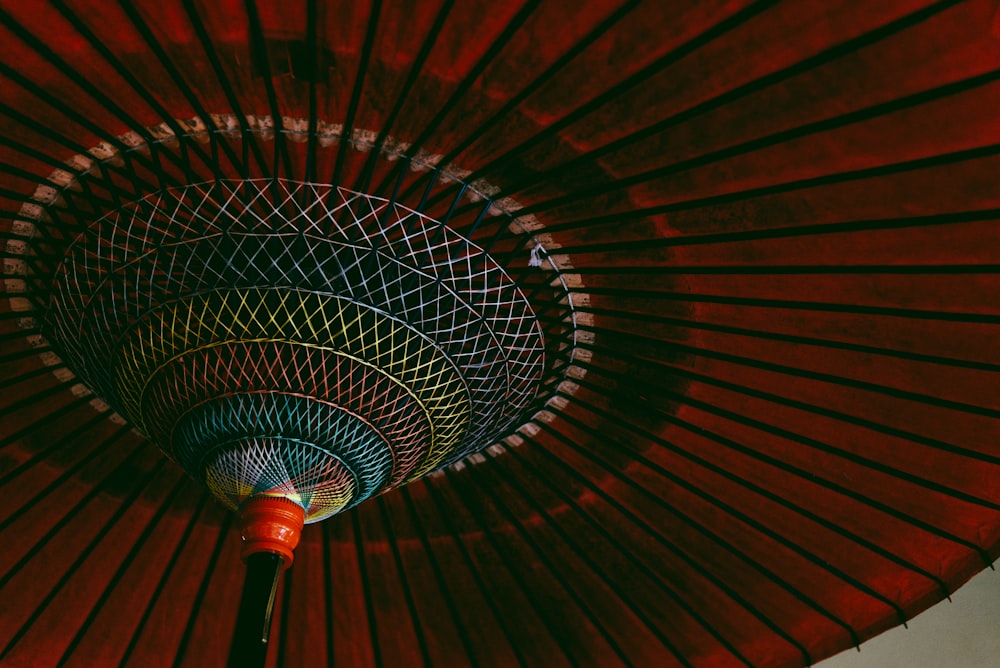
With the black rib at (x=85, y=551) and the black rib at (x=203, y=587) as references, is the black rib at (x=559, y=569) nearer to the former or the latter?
the black rib at (x=203, y=587)

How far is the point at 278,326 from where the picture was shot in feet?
6.06

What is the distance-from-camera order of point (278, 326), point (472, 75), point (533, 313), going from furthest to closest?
point (533, 313)
point (278, 326)
point (472, 75)

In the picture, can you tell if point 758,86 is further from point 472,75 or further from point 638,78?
point 472,75

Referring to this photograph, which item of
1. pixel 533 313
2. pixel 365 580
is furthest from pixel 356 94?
pixel 365 580

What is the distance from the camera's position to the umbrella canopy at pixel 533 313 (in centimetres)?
165

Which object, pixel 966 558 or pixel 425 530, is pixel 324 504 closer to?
pixel 425 530

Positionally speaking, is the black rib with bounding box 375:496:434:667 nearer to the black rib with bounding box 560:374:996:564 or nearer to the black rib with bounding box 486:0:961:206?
the black rib with bounding box 560:374:996:564

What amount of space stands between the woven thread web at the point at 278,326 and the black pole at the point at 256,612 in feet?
0.63

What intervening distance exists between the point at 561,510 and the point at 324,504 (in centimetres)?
94

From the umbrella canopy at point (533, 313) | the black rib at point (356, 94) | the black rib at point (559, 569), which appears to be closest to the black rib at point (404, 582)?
the umbrella canopy at point (533, 313)

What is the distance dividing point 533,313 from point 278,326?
72 centimetres

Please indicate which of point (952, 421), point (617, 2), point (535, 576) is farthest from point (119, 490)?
point (952, 421)

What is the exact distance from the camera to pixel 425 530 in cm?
286

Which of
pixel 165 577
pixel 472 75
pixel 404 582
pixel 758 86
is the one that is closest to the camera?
pixel 758 86
